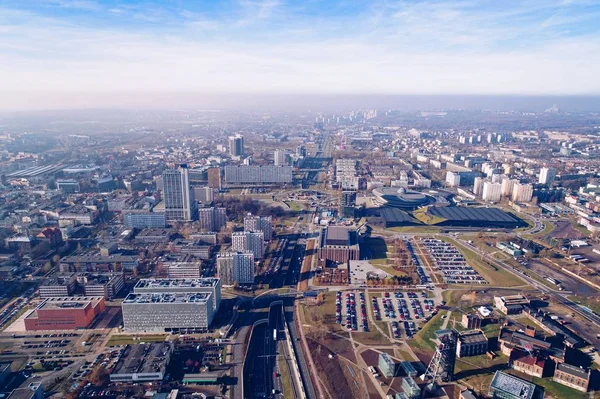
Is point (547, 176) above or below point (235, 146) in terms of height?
below

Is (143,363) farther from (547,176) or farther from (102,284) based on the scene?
(547,176)

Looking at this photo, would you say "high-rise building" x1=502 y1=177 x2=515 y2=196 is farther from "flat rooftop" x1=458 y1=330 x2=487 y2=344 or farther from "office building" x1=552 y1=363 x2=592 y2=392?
"office building" x1=552 y1=363 x2=592 y2=392

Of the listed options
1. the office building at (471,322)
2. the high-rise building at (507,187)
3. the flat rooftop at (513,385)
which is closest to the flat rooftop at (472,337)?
the office building at (471,322)

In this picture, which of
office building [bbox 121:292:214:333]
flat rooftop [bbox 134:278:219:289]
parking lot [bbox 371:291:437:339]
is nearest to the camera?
office building [bbox 121:292:214:333]

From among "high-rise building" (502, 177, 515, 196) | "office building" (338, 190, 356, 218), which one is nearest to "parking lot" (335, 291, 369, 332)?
"office building" (338, 190, 356, 218)

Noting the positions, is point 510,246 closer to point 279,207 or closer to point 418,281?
point 418,281

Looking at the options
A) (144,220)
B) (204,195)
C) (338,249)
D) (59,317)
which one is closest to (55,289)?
(59,317)

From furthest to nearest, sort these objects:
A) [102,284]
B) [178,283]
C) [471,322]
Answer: [102,284] < [178,283] < [471,322]
